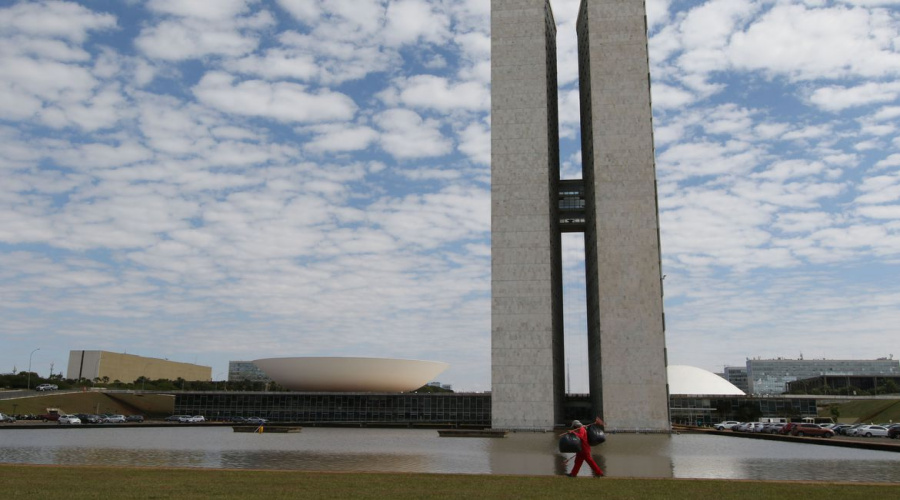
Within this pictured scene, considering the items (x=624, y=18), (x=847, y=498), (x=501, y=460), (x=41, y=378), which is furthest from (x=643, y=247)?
(x=41, y=378)

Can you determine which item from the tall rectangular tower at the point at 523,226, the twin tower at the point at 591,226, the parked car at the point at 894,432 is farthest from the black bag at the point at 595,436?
the tall rectangular tower at the point at 523,226

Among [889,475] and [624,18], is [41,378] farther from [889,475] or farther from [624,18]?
[889,475]

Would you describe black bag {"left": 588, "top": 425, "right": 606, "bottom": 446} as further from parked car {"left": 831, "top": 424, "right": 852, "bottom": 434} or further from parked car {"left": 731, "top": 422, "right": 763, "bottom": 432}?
parked car {"left": 831, "top": 424, "right": 852, "bottom": 434}

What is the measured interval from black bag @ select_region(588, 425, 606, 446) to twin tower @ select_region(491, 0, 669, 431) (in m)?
40.0

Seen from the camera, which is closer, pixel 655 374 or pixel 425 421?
Answer: pixel 655 374

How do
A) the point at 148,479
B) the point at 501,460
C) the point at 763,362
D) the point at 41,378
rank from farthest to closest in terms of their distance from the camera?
1. the point at 763,362
2. the point at 41,378
3. the point at 501,460
4. the point at 148,479

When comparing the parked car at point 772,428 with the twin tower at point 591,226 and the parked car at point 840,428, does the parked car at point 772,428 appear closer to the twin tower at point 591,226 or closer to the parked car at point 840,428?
the parked car at point 840,428

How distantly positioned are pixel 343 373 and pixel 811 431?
42.9 metres

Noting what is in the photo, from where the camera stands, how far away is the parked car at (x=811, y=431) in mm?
36625

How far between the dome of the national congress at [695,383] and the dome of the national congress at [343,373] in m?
26.2

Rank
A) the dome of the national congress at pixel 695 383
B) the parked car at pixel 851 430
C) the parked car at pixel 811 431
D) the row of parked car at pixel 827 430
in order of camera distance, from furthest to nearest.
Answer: the dome of the national congress at pixel 695 383, the parked car at pixel 851 430, the row of parked car at pixel 827 430, the parked car at pixel 811 431

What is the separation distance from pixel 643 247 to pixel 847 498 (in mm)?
45159

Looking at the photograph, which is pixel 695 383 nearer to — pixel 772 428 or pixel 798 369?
pixel 772 428

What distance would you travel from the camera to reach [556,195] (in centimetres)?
6431
